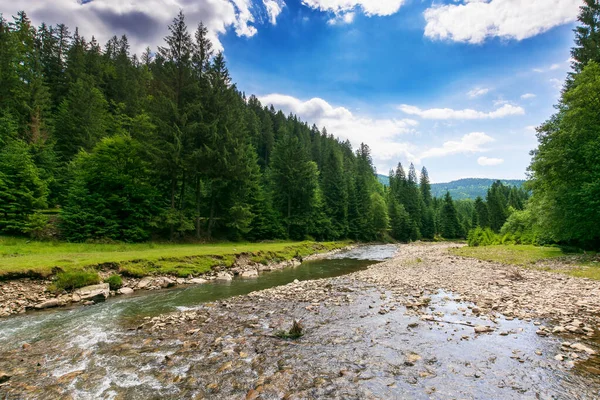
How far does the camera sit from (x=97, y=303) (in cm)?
1259

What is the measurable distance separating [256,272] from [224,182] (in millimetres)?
16932

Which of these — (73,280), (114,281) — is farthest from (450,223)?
(73,280)

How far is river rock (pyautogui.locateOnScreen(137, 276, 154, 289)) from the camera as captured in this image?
51.3 feet

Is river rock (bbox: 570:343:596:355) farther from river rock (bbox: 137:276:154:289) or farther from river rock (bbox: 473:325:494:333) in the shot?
river rock (bbox: 137:276:154:289)

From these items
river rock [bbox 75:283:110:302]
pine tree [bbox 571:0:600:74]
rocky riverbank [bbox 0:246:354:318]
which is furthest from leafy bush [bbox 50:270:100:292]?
pine tree [bbox 571:0:600:74]

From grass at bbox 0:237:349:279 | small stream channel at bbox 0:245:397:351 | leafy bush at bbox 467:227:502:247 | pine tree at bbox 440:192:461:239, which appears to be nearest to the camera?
small stream channel at bbox 0:245:397:351

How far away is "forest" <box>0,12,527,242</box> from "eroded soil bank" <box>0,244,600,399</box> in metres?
22.1

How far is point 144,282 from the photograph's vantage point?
16.0m

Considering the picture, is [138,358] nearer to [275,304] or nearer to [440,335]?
[275,304]

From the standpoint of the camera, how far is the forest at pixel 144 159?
1035 inches

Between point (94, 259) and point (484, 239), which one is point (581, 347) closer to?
point (94, 259)

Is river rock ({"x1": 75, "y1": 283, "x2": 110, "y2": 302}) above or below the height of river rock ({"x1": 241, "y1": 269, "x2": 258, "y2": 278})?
above

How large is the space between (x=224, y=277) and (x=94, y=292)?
7.91 metres

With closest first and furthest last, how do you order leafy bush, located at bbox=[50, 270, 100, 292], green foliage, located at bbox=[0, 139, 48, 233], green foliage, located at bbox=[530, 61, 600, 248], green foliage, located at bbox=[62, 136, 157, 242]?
1. leafy bush, located at bbox=[50, 270, 100, 292]
2. green foliage, located at bbox=[530, 61, 600, 248]
3. green foliage, located at bbox=[0, 139, 48, 233]
4. green foliage, located at bbox=[62, 136, 157, 242]
